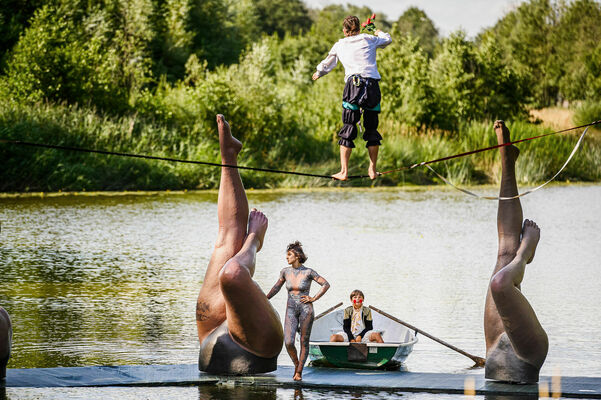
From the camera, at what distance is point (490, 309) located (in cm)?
1034

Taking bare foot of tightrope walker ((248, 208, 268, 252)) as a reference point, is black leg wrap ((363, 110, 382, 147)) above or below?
above

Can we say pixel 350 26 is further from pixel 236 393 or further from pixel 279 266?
pixel 279 266

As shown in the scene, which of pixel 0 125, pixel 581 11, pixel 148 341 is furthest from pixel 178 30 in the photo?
pixel 148 341

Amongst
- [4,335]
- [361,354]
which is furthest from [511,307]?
[4,335]

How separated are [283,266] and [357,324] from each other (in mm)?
8944

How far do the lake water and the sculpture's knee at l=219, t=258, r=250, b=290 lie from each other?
1069 millimetres

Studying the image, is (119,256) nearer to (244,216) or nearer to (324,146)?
(244,216)

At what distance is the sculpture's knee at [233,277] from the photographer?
9.79 meters

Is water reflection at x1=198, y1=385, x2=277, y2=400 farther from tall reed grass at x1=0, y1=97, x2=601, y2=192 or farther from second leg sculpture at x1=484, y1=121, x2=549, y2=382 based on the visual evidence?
tall reed grass at x1=0, y1=97, x2=601, y2=192

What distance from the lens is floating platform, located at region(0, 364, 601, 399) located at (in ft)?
32.5

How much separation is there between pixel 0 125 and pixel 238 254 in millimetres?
23343

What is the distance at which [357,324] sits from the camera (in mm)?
11234

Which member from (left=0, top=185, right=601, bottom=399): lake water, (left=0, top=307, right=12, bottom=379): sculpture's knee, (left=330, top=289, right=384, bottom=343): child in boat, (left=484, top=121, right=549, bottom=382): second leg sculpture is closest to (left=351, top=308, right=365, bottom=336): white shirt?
(left=330, top=289, right=384, bottom=343): child in boat

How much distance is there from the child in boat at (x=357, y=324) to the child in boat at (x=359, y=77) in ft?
4.58
